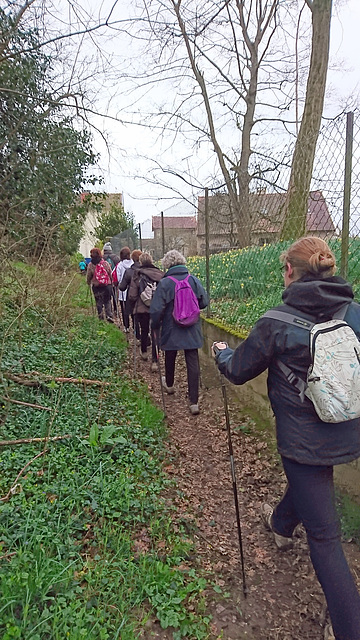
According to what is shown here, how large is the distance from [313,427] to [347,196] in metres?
1.83

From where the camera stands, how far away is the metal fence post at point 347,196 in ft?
9.36

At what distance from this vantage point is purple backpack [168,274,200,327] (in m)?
4.47

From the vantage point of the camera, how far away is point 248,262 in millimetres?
5582

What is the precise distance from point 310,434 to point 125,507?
147 centimetres

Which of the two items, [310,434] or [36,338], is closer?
[310,434]

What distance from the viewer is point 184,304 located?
176 inches

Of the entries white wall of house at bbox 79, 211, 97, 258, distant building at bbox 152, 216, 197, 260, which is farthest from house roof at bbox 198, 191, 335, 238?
white wall of house at bbox 79, 211, 97, 258

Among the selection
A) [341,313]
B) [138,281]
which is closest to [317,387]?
[341,313]

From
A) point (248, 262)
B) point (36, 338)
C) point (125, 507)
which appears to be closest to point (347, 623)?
point (125, 507)

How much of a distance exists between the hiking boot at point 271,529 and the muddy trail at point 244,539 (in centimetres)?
5

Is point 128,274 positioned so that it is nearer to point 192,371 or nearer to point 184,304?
point 184,304

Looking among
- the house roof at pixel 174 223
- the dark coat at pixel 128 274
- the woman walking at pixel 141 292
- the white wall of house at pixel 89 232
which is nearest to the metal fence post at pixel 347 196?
the woman walking at pixel 141 292

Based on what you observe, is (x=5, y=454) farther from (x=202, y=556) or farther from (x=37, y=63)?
(x=37, y=63)

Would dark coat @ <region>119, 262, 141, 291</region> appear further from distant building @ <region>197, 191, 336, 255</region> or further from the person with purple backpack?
the person with purple backpack
